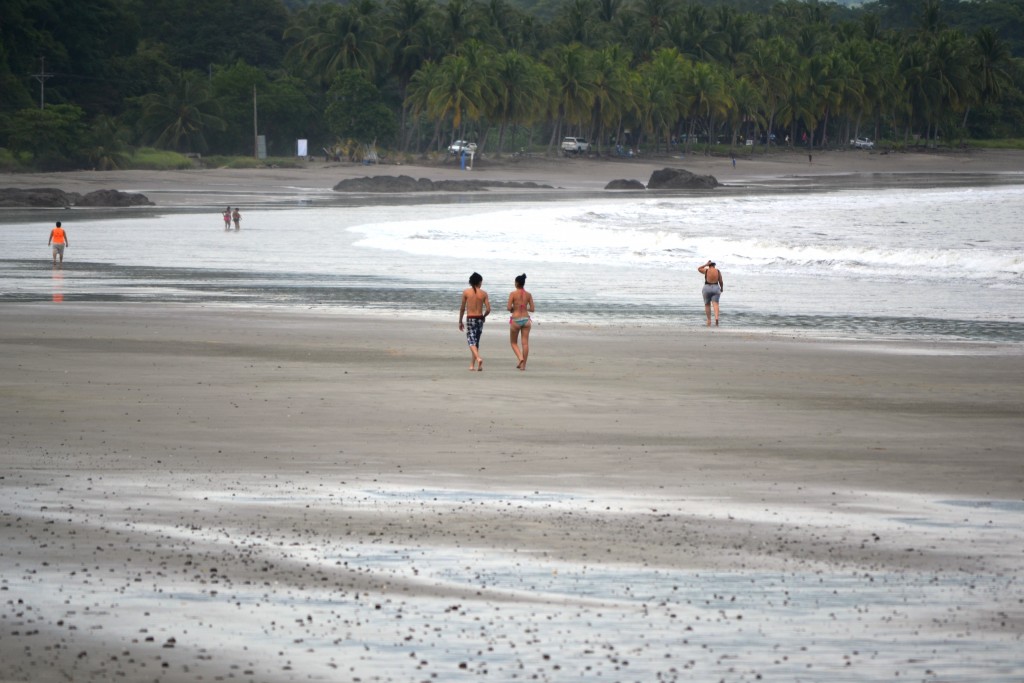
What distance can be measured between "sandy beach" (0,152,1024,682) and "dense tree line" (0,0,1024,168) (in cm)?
7953

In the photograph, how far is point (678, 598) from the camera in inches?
328

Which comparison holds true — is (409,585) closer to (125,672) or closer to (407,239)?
(125,672)

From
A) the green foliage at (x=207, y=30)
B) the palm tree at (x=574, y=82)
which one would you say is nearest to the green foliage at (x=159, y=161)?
the green foliage at (x=207, y=30)

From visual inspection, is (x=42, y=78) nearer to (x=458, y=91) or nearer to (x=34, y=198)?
(x=458, y=91)

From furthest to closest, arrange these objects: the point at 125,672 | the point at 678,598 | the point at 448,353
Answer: the point at 448,353
the point at 678,598
the point at 125,672

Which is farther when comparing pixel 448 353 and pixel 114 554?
pixel 448 353

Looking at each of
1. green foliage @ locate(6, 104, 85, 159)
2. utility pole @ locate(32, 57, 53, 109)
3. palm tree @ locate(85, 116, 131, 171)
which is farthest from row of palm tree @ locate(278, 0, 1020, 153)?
green foliage @ locate(6, 104, 85, 159)

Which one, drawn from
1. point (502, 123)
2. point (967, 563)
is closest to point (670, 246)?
point (967, 563)

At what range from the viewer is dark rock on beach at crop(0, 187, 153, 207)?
66.9 meters

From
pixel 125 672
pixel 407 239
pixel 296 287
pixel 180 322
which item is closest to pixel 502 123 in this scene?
pixel 407 239

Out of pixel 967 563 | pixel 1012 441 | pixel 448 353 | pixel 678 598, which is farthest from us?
pixel 448 353

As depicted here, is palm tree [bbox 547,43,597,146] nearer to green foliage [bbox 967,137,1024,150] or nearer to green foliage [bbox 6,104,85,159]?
green foliage [bbox 6,104,85,159]

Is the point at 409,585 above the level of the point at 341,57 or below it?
below

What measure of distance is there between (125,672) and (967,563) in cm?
507
